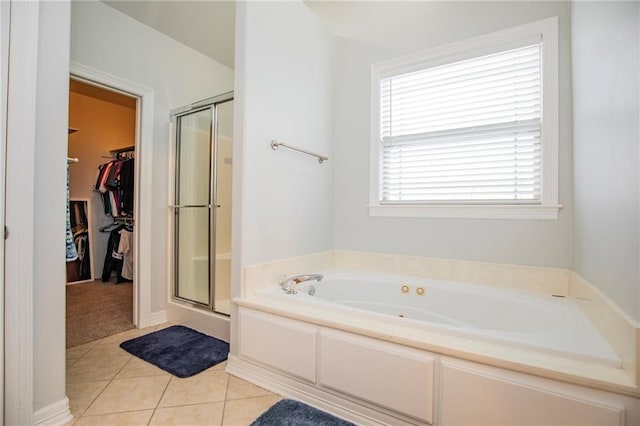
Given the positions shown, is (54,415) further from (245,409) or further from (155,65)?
(155,65)

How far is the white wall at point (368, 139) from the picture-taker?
1914 mm

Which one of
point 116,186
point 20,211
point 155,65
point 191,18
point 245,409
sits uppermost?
point 191,18

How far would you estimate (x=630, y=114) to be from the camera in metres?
1.05

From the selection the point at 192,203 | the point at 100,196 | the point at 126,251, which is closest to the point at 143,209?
the point at 192,203

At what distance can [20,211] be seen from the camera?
49.3 inches

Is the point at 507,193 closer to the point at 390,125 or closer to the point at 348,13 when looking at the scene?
the point at 390,125

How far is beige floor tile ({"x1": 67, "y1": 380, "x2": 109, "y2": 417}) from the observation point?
1.50m

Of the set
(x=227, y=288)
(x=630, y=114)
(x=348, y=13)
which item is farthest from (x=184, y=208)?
(x=630, y=114)

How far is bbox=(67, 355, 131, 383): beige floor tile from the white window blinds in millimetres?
2210

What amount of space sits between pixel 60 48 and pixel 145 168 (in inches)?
51.5

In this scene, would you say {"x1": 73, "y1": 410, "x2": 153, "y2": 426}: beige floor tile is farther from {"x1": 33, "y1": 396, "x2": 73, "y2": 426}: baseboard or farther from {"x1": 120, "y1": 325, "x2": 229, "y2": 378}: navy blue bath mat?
{"x1": 120, "y1": 325, "x2": 229, "y2": 378}: navy blue bath mat

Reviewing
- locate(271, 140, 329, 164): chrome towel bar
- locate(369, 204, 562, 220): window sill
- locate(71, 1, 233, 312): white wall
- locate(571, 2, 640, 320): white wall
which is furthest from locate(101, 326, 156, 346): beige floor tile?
locate(571, 2, 640, 320): white wall

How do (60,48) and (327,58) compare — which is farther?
(327,58)

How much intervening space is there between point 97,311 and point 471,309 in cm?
329
